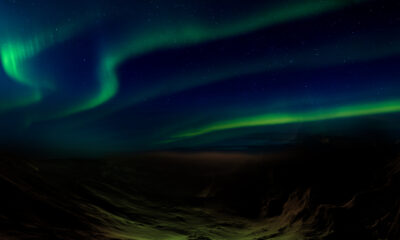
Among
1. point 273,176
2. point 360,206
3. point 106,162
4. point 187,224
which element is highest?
point 273,176

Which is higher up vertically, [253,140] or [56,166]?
[253,140]

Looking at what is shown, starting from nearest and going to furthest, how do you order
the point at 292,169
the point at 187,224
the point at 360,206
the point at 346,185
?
the point at 360,206 < the point at 187,224 < the point at 346,185 < the point at 292,169

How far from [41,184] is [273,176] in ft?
18.8

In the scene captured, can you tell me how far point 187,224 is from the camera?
5.68m

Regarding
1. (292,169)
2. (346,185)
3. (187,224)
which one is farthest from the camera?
(292,169)

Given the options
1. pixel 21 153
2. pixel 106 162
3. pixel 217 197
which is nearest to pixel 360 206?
pixel 217 197

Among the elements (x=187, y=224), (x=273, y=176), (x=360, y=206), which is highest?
(x=273, y=176)

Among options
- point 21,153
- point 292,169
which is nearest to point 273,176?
point 292,169

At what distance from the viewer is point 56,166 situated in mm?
5977

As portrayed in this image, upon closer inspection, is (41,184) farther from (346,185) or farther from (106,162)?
(346,185)

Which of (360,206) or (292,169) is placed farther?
(292,169)

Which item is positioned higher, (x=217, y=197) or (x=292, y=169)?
(x=292, y=169)

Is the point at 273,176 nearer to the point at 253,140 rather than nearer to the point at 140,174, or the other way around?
the point at 253,140

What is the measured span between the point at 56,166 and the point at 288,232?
5.42 m
